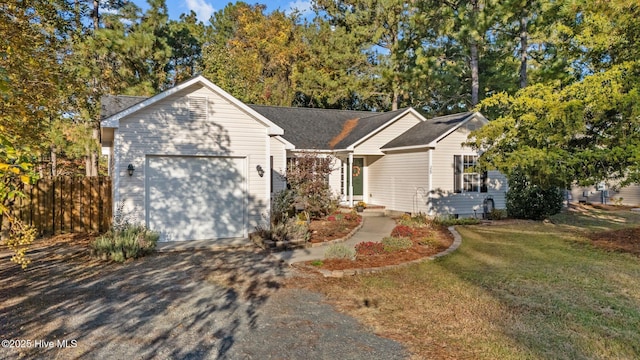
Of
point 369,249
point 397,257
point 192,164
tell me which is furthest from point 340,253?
point 192,164

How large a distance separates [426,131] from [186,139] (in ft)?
33.8

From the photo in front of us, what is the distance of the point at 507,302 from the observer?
567 cm

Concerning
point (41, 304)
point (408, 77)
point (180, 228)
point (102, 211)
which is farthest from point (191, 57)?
point (41, 304)

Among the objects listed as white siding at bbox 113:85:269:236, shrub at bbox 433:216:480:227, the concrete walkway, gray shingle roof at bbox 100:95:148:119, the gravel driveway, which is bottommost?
the gravel driveway

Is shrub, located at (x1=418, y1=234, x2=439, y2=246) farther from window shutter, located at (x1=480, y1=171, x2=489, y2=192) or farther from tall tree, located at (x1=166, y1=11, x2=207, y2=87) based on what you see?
tall tree, located at (x1=166, y1=11, x2=207, y2=87)

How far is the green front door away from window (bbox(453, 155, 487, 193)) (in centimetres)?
484

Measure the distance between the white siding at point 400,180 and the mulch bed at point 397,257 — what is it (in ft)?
15.4

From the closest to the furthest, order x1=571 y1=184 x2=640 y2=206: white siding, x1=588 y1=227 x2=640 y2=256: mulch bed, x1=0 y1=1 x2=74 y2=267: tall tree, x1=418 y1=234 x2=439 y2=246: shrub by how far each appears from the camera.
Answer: x1=0 y1=1 x2=74 y2=267: tall tree → x1=588 y1=227 x2=640 y2=256: mulch bed → x1=418 y1=234 x2=439 y2=246: shrub → x1=571 y1=184 x2=640 y2=206: white siding

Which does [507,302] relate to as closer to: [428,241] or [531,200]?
[428,241]

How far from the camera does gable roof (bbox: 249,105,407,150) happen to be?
703 inches

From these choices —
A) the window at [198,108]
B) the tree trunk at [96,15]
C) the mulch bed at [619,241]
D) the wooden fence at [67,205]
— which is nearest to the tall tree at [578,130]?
the mulch bed at [619,241]

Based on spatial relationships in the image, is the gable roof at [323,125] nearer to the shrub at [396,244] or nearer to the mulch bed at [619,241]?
the shrub at [396,244]

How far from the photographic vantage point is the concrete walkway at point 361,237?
28.7 ft

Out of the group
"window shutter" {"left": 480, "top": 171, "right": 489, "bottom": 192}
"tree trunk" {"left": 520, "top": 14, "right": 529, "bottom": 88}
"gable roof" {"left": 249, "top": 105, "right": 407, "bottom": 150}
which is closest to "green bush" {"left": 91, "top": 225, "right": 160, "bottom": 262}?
"gable roof" {"left": 249, "top": 105, "right": 407, "bottom": 150}
